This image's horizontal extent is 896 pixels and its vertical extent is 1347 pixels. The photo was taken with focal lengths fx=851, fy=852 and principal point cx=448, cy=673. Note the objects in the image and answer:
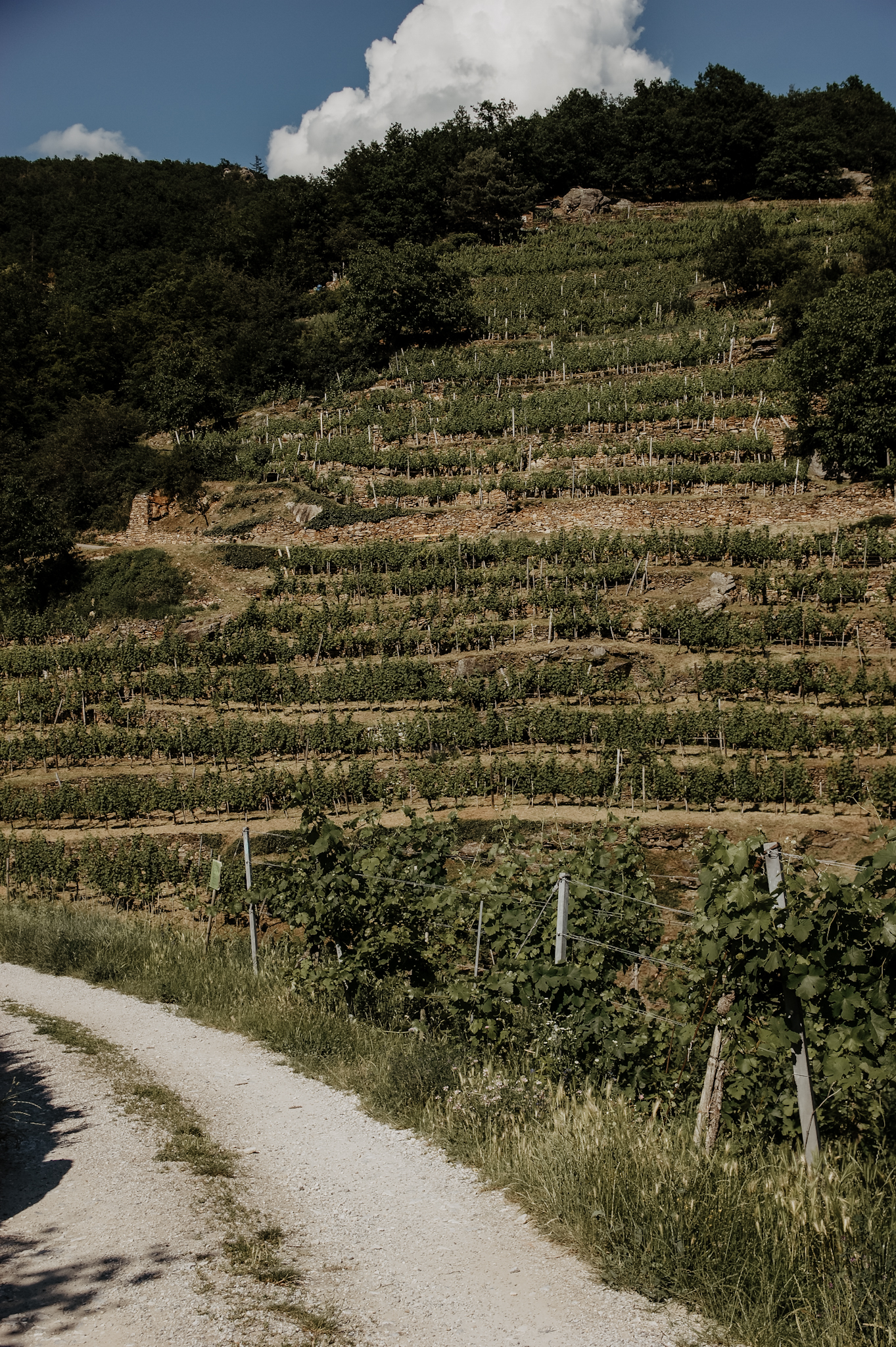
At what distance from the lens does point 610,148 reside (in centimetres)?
6231

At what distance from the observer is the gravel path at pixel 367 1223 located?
2.82 metres

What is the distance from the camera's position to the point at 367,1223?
356 centimetres

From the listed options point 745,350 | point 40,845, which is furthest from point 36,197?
point 40,845

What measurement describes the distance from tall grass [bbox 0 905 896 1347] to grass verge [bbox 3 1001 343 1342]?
92 cm

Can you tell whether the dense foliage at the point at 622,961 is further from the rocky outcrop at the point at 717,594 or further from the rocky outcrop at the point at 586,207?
the rocky outcrop at the point at 586,207

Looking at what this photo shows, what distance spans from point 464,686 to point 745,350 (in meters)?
19.6

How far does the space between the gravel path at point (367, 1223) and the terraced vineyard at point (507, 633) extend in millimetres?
2645

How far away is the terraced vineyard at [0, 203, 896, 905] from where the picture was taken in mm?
15977

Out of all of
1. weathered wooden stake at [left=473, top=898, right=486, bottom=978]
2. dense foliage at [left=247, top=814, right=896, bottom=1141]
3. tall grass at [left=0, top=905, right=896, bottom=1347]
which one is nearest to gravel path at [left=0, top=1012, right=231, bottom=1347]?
tall grass at [left=0, top=905, right=896, bottom=1347]

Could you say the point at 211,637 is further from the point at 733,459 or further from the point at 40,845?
the point at 733,459

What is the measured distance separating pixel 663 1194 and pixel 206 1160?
7.29ft

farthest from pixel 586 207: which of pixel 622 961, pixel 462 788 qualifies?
pixel 622 961

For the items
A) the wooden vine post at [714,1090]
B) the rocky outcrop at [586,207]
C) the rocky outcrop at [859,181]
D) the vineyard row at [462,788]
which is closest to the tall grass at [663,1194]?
the wooden vine post at [714,1090]

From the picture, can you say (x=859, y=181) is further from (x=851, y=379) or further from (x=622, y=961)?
(x=622, y=961)
